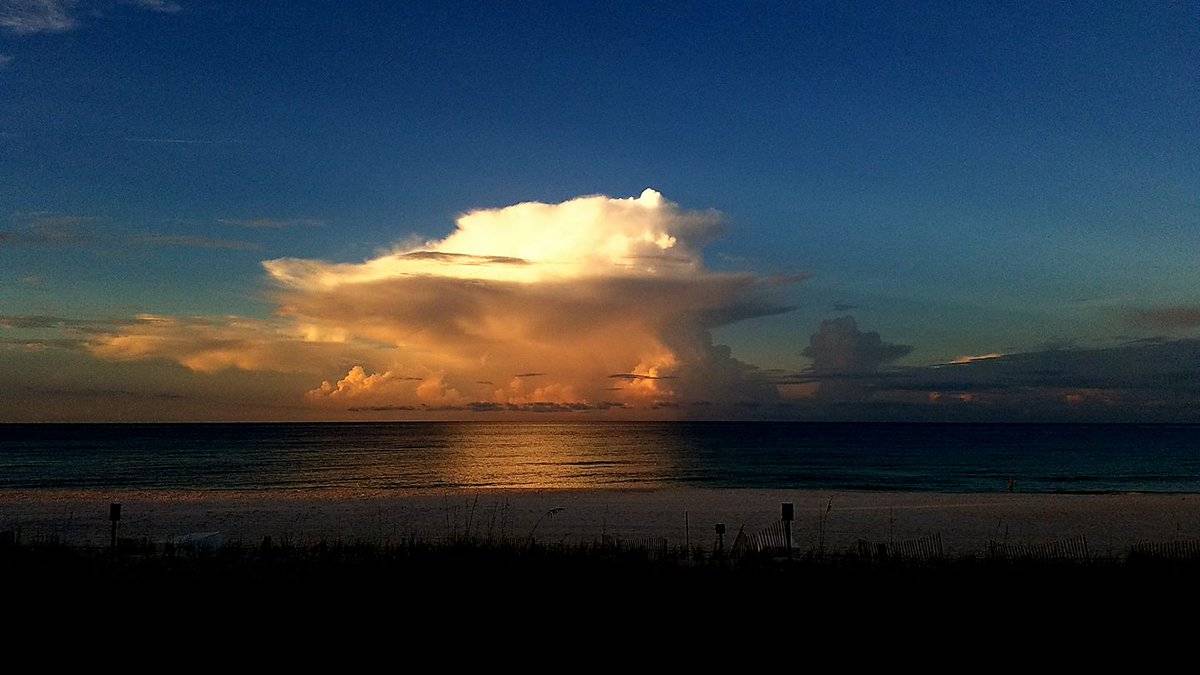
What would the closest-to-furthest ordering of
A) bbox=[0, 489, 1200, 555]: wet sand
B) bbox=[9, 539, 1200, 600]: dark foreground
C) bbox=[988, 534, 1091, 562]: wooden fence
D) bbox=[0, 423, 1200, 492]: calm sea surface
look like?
1. bbox=[9, 539, 1200, 600]: dark foreground
2. bbox=[988, 534, 1091, 562]: wooden fence
3. bbox=[0, 489, 1200, 555]: wet sand
4. bbox=[0, 423, 1200, 492]: calm sea surface

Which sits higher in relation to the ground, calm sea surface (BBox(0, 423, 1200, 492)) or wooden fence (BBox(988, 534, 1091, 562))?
wooden fence (BBox(988, 534, 1091, 562))

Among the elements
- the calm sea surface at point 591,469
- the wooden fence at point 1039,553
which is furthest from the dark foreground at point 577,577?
the calm sea surface at point 591,469

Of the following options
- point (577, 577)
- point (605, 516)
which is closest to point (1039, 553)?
point (577, 577)

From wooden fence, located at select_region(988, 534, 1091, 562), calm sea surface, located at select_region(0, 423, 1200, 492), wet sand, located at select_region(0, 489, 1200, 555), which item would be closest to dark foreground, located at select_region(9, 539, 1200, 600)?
wooden fence, located at select_region(988, 534, 1091, 562)

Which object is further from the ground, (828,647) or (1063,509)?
(828,647)

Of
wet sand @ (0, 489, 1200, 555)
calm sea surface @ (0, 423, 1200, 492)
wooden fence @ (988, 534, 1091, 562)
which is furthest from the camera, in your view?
calm sea surface @ (0, 423, 1200, 492)

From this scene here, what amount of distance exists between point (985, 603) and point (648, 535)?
1722 centimetres

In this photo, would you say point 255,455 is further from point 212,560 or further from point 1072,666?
point 1072,666

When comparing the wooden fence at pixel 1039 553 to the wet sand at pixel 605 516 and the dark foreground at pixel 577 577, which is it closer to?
the dark foreground at pixel 577 577

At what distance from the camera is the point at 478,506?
38750 millimetres

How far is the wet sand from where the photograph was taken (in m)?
27.8

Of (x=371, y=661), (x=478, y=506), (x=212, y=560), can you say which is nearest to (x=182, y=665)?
(x=371, y=661)

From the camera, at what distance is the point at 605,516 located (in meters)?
33.0

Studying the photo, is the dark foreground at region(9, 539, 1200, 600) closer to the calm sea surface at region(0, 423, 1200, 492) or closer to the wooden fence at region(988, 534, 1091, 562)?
the wooden fence at region(988, 534, 1091, 562)
